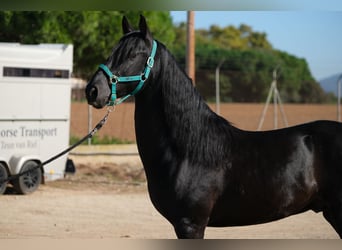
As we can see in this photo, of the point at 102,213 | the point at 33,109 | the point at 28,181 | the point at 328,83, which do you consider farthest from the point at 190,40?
the point at 328,83

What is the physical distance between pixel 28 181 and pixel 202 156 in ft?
24.3

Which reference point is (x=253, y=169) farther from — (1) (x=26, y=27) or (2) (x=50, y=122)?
(1) (x=26, y=27)

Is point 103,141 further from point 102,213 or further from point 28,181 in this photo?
point 102,213

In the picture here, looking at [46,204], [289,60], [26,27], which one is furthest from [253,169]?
[289,60]

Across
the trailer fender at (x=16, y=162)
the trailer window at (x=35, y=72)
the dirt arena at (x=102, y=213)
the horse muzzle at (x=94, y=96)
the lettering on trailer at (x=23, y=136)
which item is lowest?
the dirt arena at (x=102, y=213)

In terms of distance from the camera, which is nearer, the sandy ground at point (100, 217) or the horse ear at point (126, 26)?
the horse ear at point (126, 26)

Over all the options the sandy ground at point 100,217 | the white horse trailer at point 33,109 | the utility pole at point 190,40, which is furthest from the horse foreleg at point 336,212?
the utility pole at point 190,40

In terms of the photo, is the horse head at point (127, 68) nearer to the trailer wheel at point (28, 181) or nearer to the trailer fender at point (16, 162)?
the trailer fender at point (16, 162)

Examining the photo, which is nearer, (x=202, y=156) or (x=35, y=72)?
(x=202, y=156)

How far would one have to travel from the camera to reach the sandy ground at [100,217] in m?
8.09

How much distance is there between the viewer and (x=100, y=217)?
9352 mm

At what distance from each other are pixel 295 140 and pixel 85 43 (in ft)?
42.2

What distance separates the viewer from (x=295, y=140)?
15.4 ft

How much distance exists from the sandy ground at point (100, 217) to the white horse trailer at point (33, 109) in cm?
45
